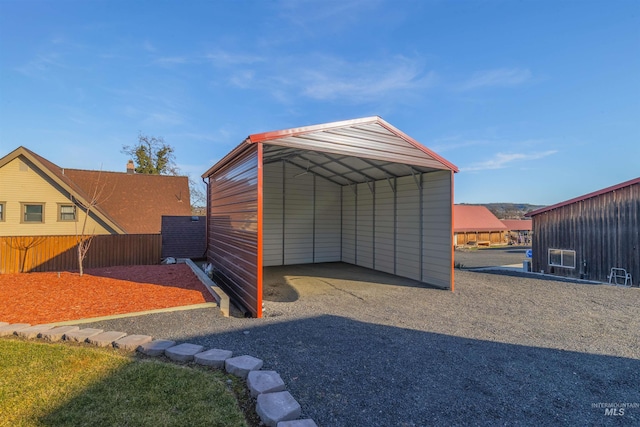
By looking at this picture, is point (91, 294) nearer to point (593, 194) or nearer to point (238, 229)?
point (238, 229)

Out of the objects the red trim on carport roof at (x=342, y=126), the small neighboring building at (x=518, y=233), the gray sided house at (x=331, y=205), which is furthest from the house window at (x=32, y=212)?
the small neighboring building at (x=518, y=233)

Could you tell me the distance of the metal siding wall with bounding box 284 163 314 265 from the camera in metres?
12.7

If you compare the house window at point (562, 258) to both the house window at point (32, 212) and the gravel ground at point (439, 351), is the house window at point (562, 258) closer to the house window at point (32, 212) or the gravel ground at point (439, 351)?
the gravel ground at point (439, 351)

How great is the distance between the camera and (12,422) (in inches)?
88.5

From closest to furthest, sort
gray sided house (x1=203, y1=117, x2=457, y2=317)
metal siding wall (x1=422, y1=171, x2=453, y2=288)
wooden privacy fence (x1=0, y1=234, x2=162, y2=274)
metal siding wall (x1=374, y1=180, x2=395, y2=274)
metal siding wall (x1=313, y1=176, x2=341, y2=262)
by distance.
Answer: gray sided house (x1=203, y1=117, x2=457, y2=317) → metal siding wall (x1=422, y1=171, x2=453, y2=288) → wooden privacy fence (x1=0, y1=234, x2=162, y2=274) → metal siding wall (x1=374, y1=180, x2=395, y2=274) → metal siding wall (x1=313, y1=176, x2=341, y2=262)

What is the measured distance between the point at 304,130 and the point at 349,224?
8.00 meters

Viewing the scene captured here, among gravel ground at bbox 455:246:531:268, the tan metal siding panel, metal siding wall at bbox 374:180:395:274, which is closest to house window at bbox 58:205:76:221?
the tan metal siding panel

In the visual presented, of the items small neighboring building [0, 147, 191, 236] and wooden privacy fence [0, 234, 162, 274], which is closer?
wooden privacy fence [0, 234, 162, 274]

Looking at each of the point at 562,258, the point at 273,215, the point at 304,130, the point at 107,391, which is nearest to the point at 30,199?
the point at 273,215

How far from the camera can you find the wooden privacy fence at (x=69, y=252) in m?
9.14

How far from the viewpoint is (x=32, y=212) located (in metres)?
12.4

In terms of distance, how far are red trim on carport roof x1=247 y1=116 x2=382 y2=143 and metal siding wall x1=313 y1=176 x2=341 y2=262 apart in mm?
6911

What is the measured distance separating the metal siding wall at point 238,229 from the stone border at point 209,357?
1.98 m

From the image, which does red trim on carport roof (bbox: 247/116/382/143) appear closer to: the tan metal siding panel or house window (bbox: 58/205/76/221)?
the tan metal siding panel
